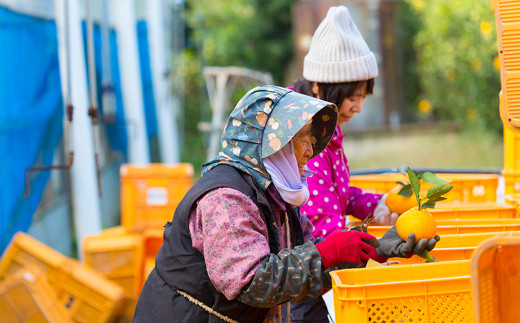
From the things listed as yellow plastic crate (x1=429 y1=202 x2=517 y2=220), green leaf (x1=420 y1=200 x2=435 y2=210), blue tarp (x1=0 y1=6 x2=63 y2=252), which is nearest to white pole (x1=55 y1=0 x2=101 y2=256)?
blue tarp (x1=0 y1=6 x2=63 y2=252)

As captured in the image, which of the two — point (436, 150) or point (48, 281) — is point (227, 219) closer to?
point (48, 281)

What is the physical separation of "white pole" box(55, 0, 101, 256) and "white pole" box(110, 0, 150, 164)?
233cm

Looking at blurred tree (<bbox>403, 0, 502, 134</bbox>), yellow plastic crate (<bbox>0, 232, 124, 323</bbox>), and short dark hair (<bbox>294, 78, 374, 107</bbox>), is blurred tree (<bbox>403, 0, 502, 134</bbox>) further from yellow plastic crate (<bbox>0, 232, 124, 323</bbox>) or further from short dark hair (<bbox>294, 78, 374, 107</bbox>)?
short dark hair (<bbox>294, 78, 374, 107</bbox>)

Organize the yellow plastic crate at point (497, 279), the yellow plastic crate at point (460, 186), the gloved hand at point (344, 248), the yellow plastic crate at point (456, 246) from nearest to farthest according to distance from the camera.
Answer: the yellow plastic crate at point (497, 279) → the gloved hand at point (344, 248) → the yellow plastic crate at point (456, 246) → the yellow plastic crate at point (460, 186)

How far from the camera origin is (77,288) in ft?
13.7

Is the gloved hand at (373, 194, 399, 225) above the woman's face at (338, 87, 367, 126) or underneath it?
underneath

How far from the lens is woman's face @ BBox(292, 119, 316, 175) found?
2.03 metres

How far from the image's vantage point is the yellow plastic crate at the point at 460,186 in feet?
10.7

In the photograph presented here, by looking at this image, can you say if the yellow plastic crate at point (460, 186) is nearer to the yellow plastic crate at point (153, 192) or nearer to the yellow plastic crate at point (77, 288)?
the yellow plastic crate at point (77, 288)

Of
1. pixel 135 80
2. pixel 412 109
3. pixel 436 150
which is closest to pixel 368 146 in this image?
pixel 436 150

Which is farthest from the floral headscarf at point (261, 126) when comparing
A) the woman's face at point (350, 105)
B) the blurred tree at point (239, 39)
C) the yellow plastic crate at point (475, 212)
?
the blurred tree at point (239, 39)

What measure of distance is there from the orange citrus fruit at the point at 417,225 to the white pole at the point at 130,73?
19.8 feet

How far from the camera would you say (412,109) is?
527 inches

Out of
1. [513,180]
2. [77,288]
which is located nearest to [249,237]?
[513,180]
